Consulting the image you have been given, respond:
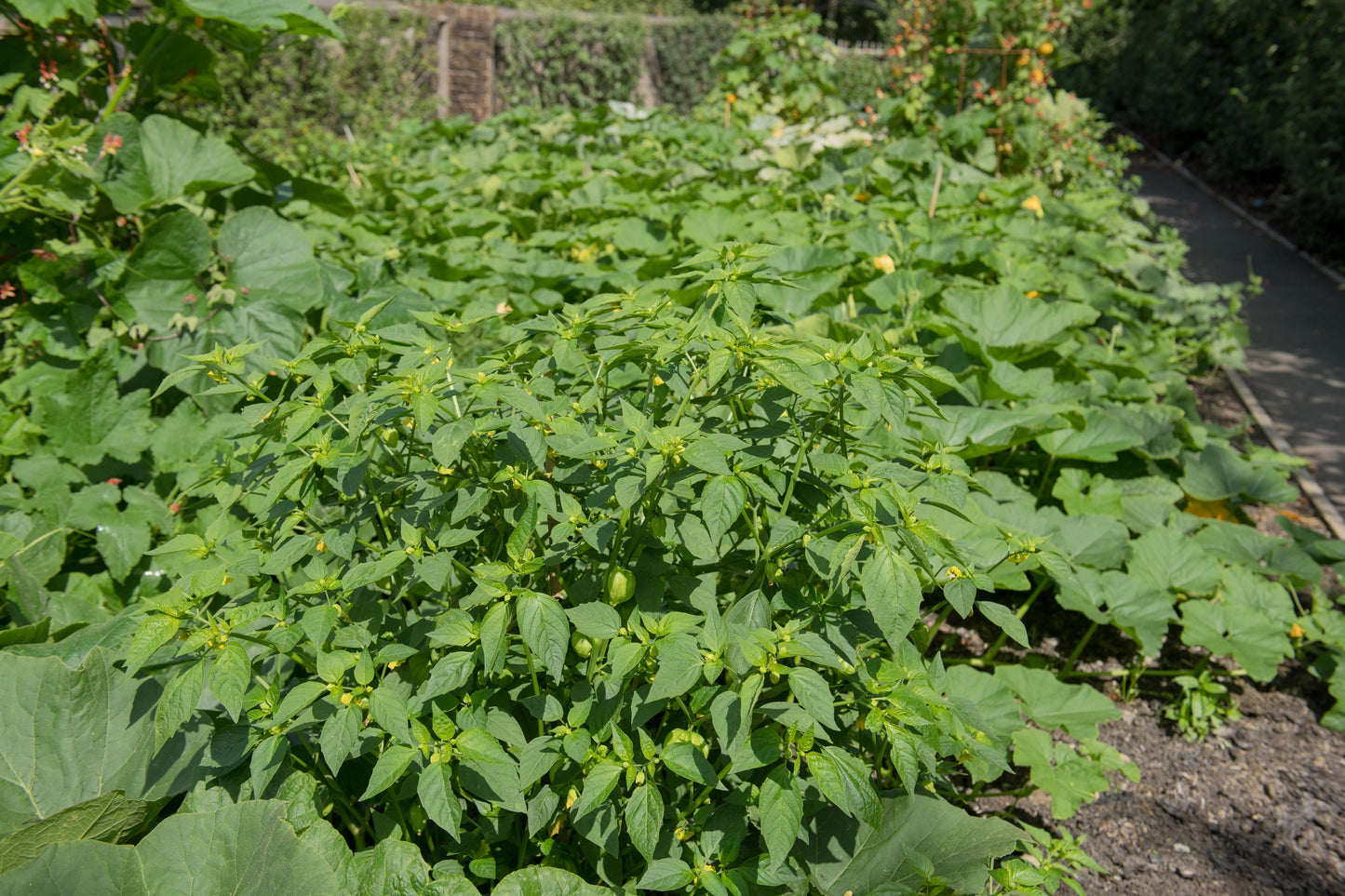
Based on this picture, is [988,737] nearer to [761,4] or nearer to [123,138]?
[123,138]

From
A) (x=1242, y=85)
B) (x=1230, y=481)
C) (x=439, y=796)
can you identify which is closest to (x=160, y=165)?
(x=439, y=796)

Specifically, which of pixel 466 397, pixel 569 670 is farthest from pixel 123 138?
pixel 569 670

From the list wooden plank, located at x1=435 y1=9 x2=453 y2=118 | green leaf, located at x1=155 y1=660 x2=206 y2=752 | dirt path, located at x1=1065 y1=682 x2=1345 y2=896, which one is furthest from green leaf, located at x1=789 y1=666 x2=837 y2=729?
wooden plank, located at x1=435 y1=9 x2=453 y2=118

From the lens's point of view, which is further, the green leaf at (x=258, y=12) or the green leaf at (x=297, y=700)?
the green leaf at (x=258, y=12)

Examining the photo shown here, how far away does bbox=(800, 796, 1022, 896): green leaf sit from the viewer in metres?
1.41

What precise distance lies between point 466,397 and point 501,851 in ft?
2.75

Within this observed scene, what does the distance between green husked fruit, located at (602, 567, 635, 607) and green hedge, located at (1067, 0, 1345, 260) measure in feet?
25.8

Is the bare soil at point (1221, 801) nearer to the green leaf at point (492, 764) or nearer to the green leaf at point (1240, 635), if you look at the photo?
the green leaf at point (1240, 635)

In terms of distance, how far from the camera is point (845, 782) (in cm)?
119

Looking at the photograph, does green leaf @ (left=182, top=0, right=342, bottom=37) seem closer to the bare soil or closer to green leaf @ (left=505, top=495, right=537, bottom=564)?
green leaf @ (left=505, top=495, right=537, bottom=564)

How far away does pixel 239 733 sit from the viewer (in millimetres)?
1403

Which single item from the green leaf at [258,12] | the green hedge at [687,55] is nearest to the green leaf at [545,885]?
the green leaf at [258,12]

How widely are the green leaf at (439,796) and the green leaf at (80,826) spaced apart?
60 centimetres

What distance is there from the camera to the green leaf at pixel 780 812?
44.8 inches
